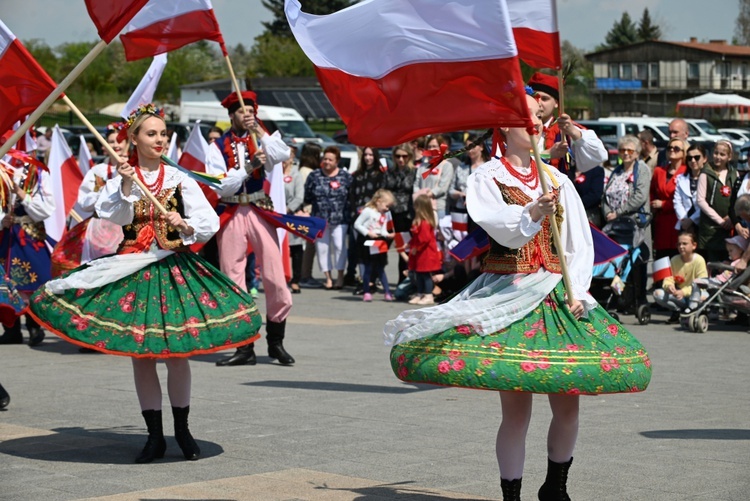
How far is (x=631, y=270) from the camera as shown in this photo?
13.2 m

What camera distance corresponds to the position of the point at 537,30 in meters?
5.55

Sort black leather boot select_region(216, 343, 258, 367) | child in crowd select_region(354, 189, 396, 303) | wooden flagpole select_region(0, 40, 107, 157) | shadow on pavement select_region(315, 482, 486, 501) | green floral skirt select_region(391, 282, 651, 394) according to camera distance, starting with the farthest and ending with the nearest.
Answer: child in crowd select_region(354, 189, 396, 303) < black leather boot select_region(216, 343, 258, 367) < shadow on pavement select_region(315, 482, 486, 501) < wooden flagpole select_region(0, 40, 107, 157) < green floral skirt select_region(391, 282, 651, 394)

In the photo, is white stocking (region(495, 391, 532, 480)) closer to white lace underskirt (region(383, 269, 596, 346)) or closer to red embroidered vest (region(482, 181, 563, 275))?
white lace underskirt (region(383, 269, 596, 346))

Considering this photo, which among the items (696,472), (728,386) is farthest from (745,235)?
(696,472)

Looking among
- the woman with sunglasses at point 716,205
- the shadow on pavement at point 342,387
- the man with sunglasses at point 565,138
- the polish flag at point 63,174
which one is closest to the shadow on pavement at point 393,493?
the man with sunglasses at point 565,138

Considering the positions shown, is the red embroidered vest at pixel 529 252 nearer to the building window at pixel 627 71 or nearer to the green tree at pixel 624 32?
the building window at pixel 627 71

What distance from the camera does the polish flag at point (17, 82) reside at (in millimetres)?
6094

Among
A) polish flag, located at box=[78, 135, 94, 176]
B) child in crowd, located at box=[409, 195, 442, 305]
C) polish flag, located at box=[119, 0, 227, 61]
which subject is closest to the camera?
polish flag, located at box=[119, 0, 227, 61]

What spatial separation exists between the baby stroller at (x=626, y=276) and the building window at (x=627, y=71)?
75.5m

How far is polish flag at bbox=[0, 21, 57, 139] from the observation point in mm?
6094

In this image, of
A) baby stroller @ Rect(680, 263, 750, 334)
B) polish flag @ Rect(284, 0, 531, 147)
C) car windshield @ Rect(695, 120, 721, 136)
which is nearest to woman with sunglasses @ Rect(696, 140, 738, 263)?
baby stroller @ Rect(680, 263, 750, 334)

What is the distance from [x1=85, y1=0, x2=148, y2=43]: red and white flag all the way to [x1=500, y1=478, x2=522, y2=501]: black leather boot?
2.73 metres

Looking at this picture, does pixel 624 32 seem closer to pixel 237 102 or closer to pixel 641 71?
pixel 641 71

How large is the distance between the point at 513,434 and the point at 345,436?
2.06 meters
